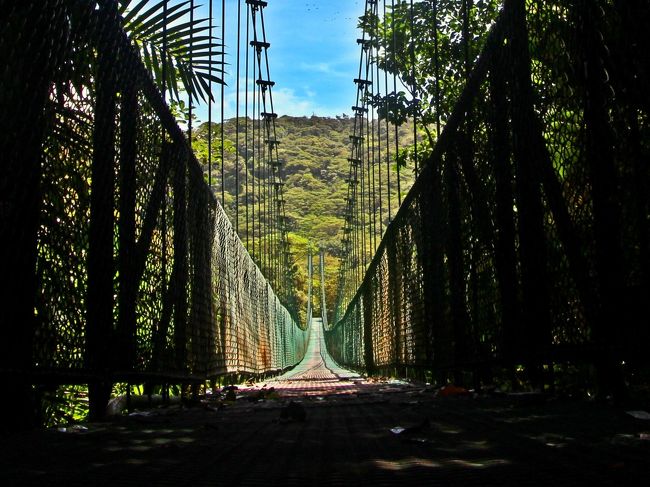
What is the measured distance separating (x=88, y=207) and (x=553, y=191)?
118 centimetres

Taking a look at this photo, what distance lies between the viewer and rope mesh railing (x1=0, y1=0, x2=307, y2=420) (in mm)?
1464

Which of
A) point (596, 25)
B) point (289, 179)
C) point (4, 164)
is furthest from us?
point (289, 179)

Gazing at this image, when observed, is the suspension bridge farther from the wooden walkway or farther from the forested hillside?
the forested hillside

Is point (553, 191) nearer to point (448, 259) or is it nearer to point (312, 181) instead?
point (448, 259)

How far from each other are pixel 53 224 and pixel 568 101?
1.21 meters

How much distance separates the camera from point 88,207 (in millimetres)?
1921

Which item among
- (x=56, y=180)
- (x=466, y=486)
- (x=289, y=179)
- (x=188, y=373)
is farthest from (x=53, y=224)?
(x=289, y=179)

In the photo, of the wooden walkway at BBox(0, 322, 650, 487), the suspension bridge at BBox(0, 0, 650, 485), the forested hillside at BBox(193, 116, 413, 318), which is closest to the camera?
the wooden walkway at BBox(0, 322, 650, 487)

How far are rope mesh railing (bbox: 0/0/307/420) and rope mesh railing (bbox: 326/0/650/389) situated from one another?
112 cm

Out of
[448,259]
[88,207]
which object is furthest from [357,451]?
[448,259]

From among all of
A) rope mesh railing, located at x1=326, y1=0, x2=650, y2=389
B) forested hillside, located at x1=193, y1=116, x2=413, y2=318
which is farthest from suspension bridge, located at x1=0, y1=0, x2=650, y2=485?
forested hillside, located at x1=193, y1=116, x2=413, y2=318

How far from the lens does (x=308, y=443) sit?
1395mm

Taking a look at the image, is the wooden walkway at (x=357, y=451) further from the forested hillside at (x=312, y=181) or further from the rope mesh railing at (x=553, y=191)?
the forested hillside at (x=312, y=181)

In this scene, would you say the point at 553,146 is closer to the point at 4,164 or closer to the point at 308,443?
the point at 308,443
